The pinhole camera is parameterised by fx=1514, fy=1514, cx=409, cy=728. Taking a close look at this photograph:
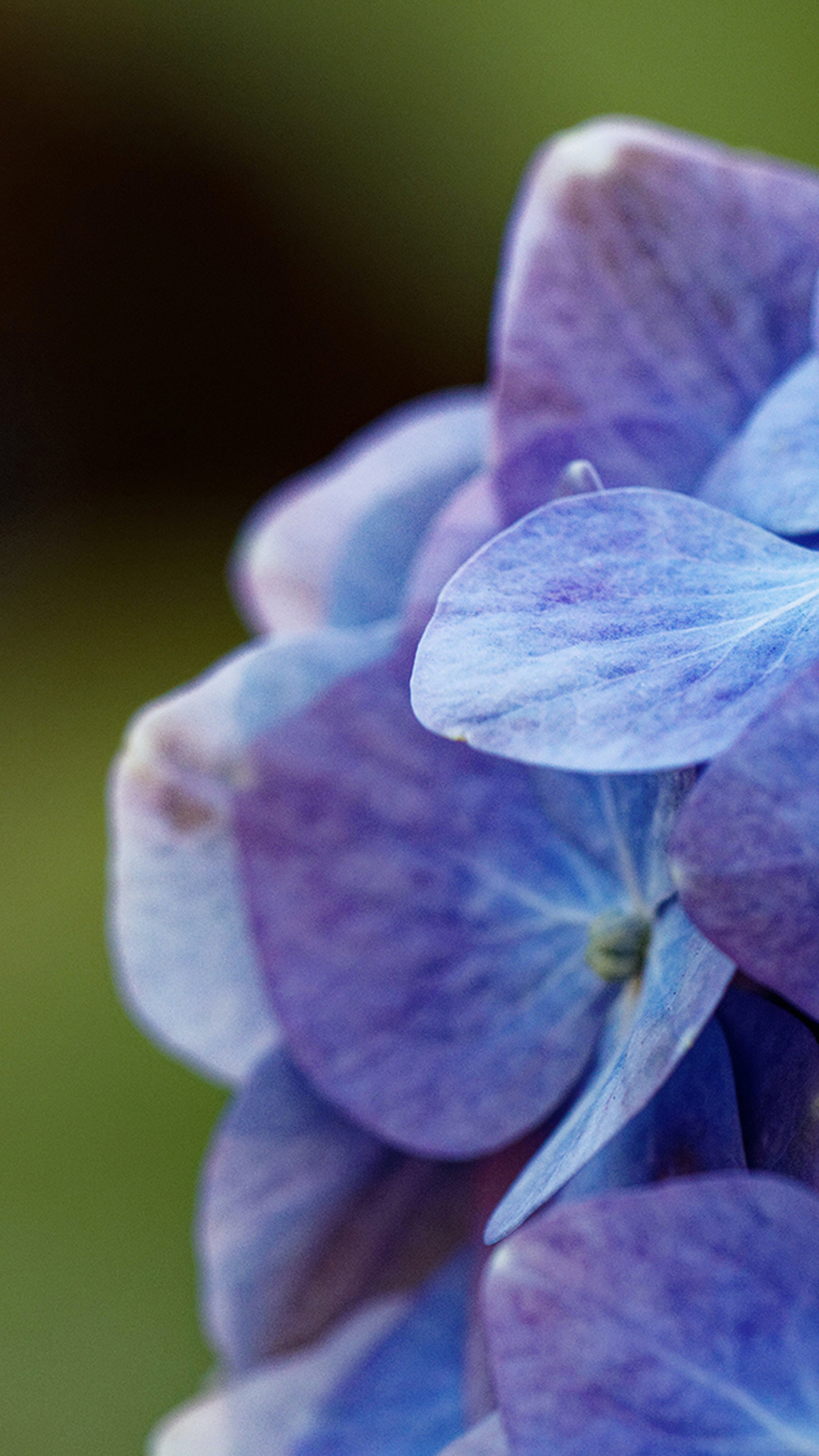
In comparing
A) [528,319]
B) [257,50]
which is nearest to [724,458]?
[528,319]

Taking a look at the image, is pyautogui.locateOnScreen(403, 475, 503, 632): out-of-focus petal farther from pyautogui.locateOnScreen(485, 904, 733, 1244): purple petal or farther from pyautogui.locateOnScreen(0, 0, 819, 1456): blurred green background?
pyautogui.locateOnScreen(0, 0, 819, 1456): blurred green background

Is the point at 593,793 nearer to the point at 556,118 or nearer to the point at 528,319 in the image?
the point at 528,319

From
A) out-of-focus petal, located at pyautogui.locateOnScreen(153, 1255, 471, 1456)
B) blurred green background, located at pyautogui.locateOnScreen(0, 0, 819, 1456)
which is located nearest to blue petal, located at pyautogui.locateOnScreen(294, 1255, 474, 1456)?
out-of-focus petal, located at pyautogui.locateOnScreen(153, 1255, 471, 1456)

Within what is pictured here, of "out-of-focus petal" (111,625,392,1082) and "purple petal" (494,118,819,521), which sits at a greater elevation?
"purple petal" (494,118,819,521)

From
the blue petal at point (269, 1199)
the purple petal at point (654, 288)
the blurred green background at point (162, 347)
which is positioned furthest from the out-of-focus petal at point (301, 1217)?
the blurred green background at point (162, 347)

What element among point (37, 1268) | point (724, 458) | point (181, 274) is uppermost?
point (724, 458)

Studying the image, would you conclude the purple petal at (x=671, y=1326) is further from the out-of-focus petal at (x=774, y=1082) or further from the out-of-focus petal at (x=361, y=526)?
the out-of-focus petal at (x=361, y=526)
